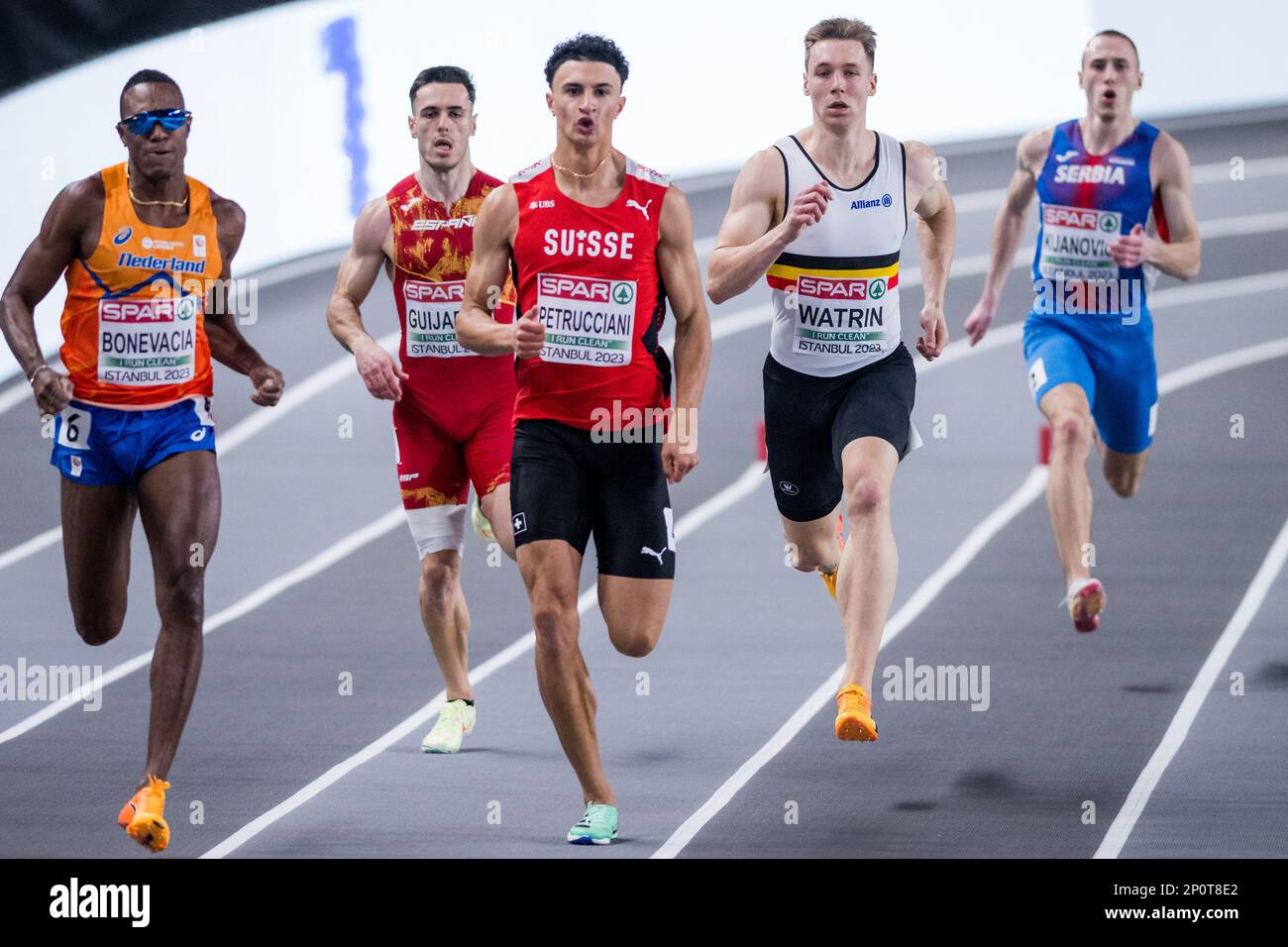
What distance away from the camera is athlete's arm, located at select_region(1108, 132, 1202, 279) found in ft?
22.8

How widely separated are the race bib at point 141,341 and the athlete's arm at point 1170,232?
10.1ft

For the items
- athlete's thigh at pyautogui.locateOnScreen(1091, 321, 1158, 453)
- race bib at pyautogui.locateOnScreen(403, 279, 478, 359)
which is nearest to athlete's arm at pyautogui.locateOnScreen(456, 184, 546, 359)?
race bib at pyautogui.locateOnScreen(403, 279, 478, 359)

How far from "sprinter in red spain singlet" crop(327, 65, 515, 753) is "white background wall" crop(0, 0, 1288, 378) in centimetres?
630

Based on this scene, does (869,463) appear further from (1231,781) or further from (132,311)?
(132,311)

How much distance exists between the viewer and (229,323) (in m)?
6.78

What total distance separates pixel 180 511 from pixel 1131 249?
127 inches

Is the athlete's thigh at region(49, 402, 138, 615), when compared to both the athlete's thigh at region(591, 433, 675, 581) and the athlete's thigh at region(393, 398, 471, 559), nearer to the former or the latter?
the athlete's thigh at region(393, 398, 471, 559)

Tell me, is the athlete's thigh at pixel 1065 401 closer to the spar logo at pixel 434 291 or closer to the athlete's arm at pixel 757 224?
the athlete's arm at pixel 757 224

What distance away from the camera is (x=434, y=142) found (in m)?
7.16

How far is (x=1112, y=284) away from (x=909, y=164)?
1.21m

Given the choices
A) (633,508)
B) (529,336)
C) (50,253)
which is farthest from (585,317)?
(50,253)

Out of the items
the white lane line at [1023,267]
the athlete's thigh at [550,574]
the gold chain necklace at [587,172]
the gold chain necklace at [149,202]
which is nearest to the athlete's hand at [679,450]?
the athlete's thigh at [550,574]

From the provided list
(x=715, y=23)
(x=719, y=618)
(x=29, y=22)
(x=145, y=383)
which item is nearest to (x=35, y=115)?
(x=29, y=22)

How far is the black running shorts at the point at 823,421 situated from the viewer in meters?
6.75
